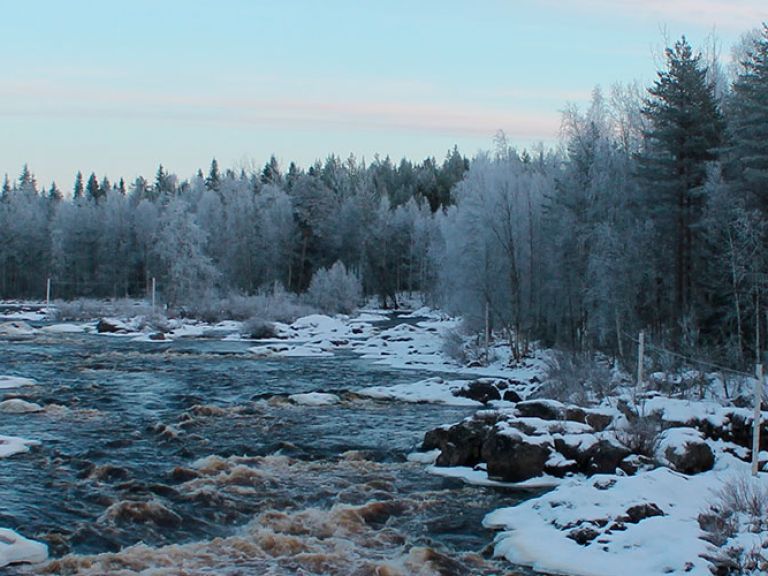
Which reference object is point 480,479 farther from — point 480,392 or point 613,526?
point 480,392

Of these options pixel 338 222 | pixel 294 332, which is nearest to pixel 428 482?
pixel 294 332

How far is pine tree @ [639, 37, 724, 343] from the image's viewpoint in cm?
2944

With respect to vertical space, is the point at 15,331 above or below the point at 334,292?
below

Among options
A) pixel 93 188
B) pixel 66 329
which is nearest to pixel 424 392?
pixel 66 329

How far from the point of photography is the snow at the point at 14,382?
23.8m

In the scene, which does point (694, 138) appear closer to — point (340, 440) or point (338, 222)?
point (340, 440)

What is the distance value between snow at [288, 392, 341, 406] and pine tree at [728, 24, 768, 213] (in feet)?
44.3

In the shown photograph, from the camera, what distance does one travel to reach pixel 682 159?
29766 millimetres

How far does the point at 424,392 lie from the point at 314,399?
3.57 metres

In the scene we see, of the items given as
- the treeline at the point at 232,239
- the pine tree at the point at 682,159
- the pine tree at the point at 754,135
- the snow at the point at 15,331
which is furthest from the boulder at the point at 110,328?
the pine tree at the point at 754,135

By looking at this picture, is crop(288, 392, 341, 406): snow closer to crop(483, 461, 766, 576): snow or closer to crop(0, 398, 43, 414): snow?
crop(0, 398, 43, 414): snow

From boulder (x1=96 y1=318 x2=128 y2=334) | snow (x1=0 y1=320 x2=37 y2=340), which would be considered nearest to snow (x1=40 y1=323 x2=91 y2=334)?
boulder (x1=96 y1=318 x2=128 y2=334)

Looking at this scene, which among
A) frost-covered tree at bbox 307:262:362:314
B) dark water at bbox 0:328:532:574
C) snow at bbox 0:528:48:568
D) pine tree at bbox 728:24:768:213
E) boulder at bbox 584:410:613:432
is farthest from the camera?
frost-covered tree at bbox 307:262:362:314

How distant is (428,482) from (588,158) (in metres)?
23.6
